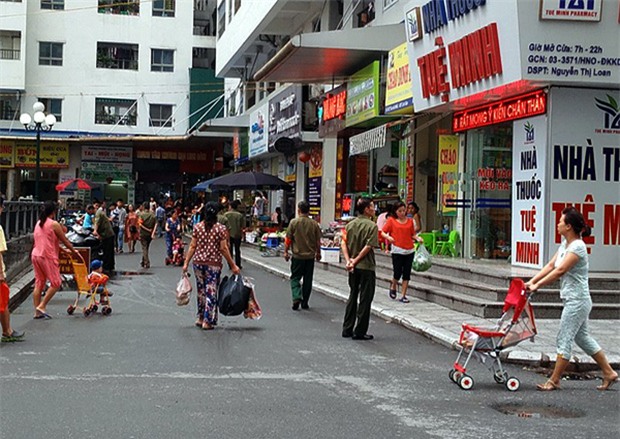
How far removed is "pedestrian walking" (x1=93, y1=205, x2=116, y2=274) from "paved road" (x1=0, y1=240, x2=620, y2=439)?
7180 mm

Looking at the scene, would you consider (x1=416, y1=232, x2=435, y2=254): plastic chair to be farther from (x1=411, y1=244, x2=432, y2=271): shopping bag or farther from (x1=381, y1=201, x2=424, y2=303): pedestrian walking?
(x1=381, y1=201, x2=424, y2=303): pedestrian walking

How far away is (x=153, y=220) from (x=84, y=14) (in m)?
31.0

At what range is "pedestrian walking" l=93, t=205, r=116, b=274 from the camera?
19641mm

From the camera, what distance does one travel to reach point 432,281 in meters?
15.9

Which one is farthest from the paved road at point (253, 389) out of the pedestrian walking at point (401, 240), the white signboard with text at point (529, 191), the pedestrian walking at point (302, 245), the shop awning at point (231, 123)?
the shop awning at point (231, 123)

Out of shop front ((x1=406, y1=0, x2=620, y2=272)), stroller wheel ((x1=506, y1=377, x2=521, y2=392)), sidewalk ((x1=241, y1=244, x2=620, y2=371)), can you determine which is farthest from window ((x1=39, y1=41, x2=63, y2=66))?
stroller wheel ((x1=506, y1=377, x2=521, y2=392))

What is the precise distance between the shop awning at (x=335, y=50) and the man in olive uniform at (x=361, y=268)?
422 inches

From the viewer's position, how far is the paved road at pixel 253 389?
21.9 ft

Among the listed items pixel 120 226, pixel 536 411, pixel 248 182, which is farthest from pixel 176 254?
pixel 536 411

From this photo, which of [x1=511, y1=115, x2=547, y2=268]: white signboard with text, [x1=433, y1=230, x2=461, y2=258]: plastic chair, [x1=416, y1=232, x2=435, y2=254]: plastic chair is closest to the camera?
[x1=511, y1=115, x2=547, y2=268]: white signboard with text

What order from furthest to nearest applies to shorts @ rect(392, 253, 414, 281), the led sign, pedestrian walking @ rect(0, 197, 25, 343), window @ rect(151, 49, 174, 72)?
1. window @ rect(151, 49, 174, 72)
2. shorts @ rect(392, 253, 414, 281)
3. the led sign
4. pedestrian walking @ rect(0, 197, 25, 343)

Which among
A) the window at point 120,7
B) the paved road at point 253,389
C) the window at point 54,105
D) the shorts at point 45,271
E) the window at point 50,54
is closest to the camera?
the paved road at point 253,389

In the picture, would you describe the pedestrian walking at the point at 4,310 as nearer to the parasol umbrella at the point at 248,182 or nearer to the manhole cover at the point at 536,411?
the manhole cover at the point at 536,411

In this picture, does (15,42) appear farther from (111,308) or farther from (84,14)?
(111,308)
